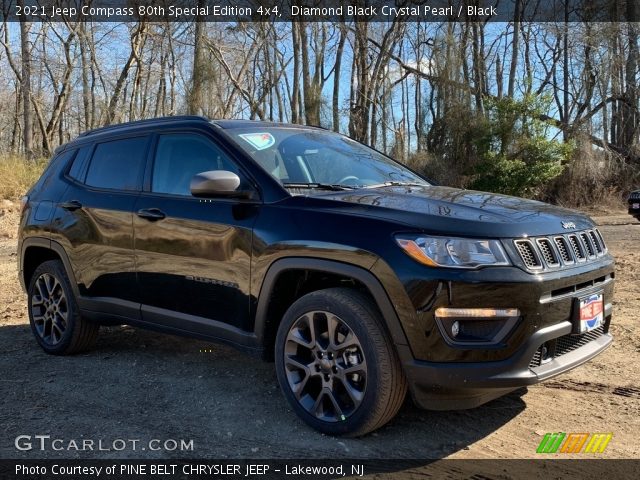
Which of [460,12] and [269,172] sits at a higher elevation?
[460,12]

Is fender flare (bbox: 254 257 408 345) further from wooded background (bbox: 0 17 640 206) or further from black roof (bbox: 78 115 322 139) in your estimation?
wooded background (bbox: 0 17 640 206)

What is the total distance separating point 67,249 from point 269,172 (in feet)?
7.04

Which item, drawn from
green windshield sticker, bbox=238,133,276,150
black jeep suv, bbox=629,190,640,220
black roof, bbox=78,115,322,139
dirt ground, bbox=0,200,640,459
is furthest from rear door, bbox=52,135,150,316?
black jeep suv, bbox=629,190,640,220

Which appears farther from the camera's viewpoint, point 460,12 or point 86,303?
point 460,12

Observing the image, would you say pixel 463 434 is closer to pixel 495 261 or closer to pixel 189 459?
pixel 495 261

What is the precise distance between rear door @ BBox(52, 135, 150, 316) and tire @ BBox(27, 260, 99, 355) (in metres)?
0.23

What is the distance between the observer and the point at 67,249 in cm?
486

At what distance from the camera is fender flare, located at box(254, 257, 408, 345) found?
119 inches

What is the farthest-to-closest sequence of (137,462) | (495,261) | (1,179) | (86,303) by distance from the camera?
(1,179), (86,303), (137,462), (495,261)

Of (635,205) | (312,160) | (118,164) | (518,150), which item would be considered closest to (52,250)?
(118,164)

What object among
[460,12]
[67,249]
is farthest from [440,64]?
[67,249]

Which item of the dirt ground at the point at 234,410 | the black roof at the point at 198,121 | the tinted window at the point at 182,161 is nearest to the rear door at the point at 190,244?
the tinted window at the point at 182,161

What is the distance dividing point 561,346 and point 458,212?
35.9 inches

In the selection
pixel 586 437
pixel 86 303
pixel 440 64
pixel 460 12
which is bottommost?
pixel 586 437
